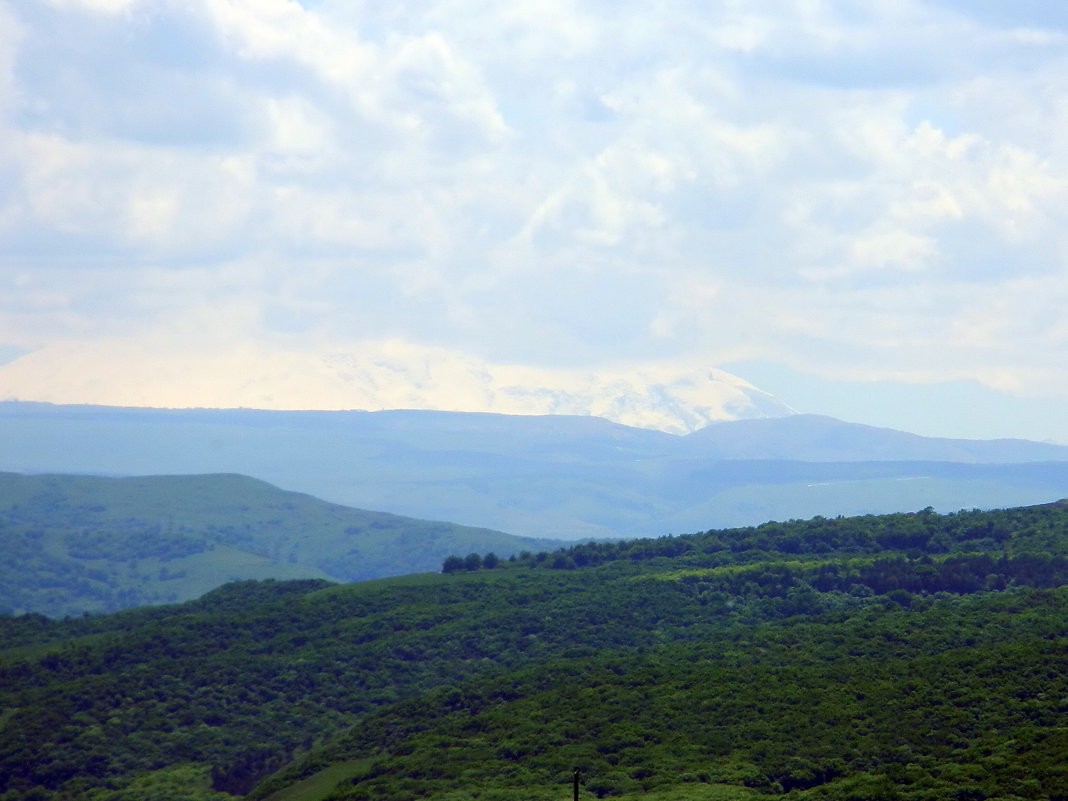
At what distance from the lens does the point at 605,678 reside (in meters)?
108

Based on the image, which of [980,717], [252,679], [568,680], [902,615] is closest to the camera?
[980,717]

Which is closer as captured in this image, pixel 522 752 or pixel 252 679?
pixel 522 752

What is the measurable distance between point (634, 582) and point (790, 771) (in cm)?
7969

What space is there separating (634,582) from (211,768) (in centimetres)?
6068

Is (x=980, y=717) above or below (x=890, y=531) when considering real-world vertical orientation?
below

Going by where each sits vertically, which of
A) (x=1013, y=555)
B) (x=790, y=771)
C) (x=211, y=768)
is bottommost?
(x=211, y=768)

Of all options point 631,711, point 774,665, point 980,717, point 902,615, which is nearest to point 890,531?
point 902,615

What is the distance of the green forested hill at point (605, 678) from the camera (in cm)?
8069

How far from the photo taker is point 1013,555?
138250mm

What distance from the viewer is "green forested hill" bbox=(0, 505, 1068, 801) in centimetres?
8069

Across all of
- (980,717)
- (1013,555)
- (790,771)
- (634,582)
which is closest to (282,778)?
(790,771)

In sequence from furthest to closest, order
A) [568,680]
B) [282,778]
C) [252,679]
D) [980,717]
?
1. [252,679]
2. [568,680]
3. [282,778]
4. [980,717]

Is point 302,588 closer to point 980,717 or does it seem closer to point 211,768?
point 211,768

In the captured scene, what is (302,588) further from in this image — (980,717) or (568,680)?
(980,717)
